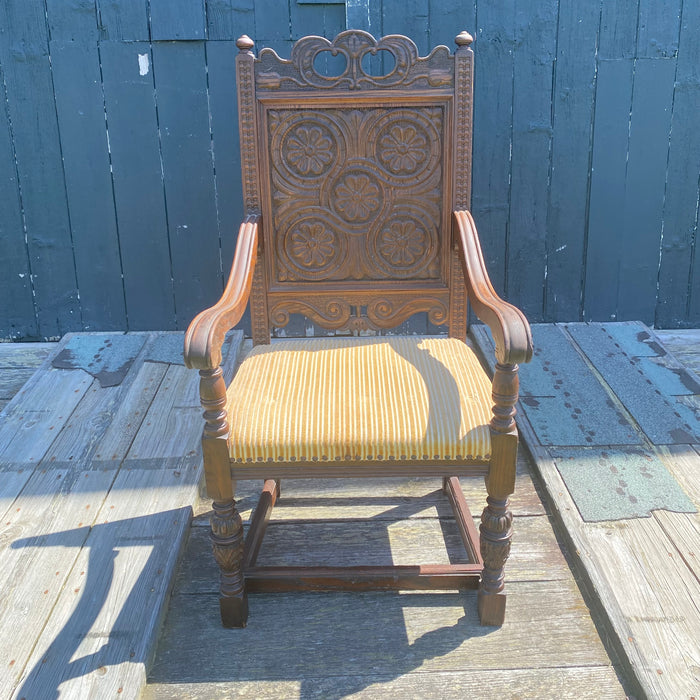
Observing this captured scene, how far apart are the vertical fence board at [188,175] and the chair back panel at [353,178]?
1.36 meters

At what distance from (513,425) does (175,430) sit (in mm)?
1592

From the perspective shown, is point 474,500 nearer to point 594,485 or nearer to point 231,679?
point 594,485

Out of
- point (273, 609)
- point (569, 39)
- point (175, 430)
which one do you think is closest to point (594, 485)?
point (273, 609)

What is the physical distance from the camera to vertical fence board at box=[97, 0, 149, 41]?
130 inches

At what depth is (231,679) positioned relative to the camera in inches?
68.4

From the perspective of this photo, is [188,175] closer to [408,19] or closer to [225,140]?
[225,140]

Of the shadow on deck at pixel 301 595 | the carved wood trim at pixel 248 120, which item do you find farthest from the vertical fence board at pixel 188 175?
the carved wood trim at pixel 248 120

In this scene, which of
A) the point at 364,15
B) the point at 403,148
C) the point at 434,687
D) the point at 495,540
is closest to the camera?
the point at 434,687

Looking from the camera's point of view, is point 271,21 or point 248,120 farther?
point 271,21

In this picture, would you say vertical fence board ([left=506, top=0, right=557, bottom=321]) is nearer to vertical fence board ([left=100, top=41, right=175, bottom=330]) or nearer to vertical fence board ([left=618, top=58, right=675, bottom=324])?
vertical fence board ([left=618, top=58, right=675, bottom=324])

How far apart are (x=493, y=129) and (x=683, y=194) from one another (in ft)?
3.52

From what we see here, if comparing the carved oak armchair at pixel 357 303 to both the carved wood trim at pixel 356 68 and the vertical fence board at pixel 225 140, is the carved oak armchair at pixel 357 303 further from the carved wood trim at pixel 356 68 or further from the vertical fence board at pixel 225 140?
the vertical fence board at pixel 225 140

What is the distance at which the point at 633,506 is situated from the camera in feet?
7.51

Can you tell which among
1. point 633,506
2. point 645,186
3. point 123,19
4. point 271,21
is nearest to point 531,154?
point 645,186
